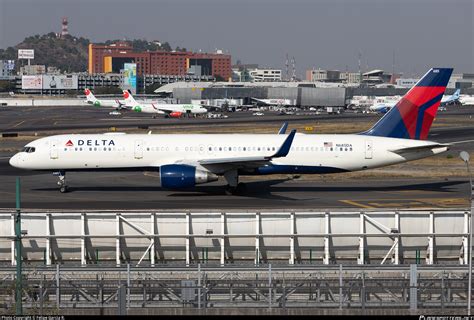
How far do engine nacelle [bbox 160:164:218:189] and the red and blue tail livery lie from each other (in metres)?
13.3

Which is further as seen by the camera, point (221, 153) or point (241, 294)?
point (221, 153)

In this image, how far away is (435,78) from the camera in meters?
61.9

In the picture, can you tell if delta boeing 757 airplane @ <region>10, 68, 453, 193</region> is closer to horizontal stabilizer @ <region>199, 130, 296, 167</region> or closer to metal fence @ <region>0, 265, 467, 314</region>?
horizontal stabilizer @ <region>199, 130, 296, 167</region>

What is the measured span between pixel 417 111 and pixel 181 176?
58.6 ft

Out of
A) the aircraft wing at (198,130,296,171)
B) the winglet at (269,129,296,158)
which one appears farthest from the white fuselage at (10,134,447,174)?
the winglet at (269,129,296,158)

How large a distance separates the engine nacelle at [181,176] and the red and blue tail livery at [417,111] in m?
13.3

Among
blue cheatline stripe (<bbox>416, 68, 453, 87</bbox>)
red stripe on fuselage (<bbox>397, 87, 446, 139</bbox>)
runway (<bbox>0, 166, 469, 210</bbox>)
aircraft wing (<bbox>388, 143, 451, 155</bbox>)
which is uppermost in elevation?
blue cheatline stripe (<bbox>416, 68, 453, 87</bbox>)

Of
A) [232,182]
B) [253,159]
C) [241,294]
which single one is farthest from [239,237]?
[232,182]

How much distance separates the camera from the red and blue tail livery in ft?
201

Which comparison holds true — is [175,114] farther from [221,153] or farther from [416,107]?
[416,107]

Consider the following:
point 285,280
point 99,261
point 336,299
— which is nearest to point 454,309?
point 336,299

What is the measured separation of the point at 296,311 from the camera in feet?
90.6

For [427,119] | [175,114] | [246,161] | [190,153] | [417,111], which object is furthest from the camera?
[175,114]

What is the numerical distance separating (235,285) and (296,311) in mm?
2492
